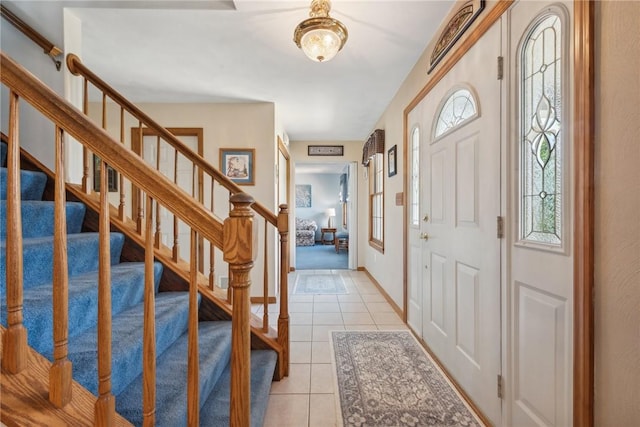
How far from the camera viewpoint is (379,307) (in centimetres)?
336

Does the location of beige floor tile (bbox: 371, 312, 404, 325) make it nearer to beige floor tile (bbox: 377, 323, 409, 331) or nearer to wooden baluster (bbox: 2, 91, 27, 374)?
beige floor tile (bbox: 377, 323, 409, 331)

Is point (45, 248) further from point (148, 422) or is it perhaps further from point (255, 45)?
point (255, 45)

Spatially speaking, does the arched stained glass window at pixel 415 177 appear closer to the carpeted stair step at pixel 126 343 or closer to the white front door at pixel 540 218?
the white front door at pixel 540 218

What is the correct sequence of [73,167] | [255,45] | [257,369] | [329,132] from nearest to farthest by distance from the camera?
[257,369] → [73,167] → [255,45] → [329,132]

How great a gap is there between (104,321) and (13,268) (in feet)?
0.98

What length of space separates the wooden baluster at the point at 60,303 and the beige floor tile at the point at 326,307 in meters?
2.56

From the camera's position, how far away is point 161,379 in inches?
47.7

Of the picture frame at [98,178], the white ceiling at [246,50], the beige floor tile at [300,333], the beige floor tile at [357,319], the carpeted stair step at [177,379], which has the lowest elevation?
the beige floor tile at [300,333]

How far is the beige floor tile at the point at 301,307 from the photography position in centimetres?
323

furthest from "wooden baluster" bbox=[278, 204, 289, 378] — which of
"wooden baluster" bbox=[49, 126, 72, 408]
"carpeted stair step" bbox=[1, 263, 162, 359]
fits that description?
"wooden baluster" bbox=[49, 126, 72, 408]

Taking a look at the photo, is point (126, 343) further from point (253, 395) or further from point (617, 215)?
point (617, 215)

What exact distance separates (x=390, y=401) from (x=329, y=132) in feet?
13.0

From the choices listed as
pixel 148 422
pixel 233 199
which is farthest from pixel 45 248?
pixel 233 199

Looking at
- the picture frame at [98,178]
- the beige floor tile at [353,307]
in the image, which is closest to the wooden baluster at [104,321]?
the beige floor tile at [353,307]
